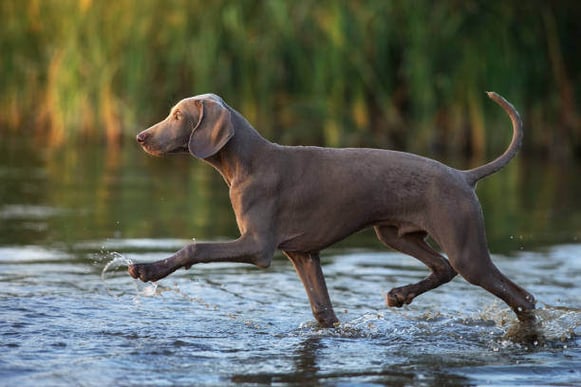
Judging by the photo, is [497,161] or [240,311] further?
[240,311]

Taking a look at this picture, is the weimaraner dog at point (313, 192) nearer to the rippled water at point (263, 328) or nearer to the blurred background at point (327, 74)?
the rippled water at point (263, 328)

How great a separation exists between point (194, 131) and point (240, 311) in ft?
4.83

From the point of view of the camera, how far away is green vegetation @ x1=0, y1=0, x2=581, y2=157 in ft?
57.9

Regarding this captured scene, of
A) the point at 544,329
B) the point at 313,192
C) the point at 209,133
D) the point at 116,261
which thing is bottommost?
the point at 544,329

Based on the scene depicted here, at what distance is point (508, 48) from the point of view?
17562 mm

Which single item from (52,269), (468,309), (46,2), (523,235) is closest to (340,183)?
(468,309)

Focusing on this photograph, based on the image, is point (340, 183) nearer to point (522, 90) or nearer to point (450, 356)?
point (450, 356)

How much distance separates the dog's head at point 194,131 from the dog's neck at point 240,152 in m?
0.14

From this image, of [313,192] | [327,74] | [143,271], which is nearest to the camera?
[143,271]

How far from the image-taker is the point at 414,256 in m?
7.62

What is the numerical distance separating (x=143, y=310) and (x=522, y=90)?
10.6m

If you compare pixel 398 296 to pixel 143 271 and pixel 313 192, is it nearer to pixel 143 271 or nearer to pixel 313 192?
pixel 313 192

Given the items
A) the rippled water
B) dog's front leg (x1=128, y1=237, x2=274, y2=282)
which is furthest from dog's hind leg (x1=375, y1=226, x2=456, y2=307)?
dog's front leg (x1=128, y1=237, x2=274, y2=282)

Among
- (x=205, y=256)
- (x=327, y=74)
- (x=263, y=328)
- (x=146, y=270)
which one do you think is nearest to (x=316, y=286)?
(x=263, y=328)
